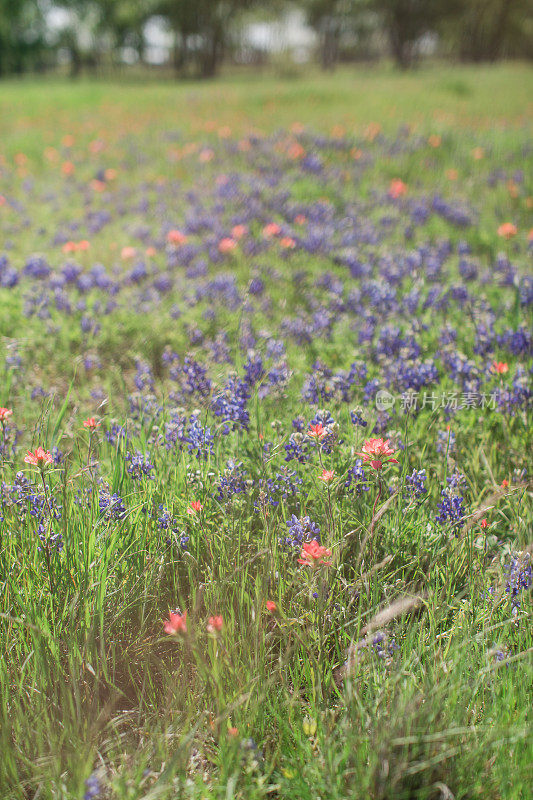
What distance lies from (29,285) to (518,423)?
385 cm

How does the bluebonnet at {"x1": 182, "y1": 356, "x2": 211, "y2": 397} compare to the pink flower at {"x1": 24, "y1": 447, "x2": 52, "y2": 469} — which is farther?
the bluebonnet at {"x1": 182, "y1": 356, "x2": 211, "y2": 397}

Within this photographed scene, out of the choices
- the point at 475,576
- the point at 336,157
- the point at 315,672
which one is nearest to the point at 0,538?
the point at 315,672

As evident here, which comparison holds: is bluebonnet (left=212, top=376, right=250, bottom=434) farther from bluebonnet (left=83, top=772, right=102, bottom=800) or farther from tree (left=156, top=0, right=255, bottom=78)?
tree (left=156, top=0, right=255, bottom=78)

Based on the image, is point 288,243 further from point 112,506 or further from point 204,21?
point 204,21

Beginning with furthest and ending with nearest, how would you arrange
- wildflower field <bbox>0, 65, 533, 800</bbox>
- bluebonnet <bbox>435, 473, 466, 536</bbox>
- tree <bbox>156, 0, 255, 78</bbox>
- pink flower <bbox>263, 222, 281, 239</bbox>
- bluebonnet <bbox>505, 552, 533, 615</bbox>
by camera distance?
1. tree <bbox>156, 0, 255, 78</bbox>
2. pink flower <bbox>263, 222, 281, 239</bbox>
3. bluebonnet <bbox>435, 473, 466, 536</bbox>
4. bluebonnet <bbox>505, 552, 533, 615</bbox>
5. wildflower field <bbox>0, 65, 533, 800</bbox>

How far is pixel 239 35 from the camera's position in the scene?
2420 inches

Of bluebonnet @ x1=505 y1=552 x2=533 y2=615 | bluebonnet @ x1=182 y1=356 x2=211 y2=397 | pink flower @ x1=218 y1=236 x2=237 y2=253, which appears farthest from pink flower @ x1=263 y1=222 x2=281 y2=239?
bluebonnet @ x1=505 y1=552 x2=533 y2=615

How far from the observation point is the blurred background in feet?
141

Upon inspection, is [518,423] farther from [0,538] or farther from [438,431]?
[0,538]

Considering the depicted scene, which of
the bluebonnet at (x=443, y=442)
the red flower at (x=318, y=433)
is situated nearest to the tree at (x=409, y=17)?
the bluebonnet at (x=443, y=442)

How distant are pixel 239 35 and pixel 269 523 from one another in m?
71.6

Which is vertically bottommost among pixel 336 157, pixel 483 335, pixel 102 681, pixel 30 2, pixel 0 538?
pixel 102 681

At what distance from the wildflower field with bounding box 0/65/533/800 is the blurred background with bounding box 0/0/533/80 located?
32.0 metres

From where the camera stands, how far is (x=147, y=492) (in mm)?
2066
